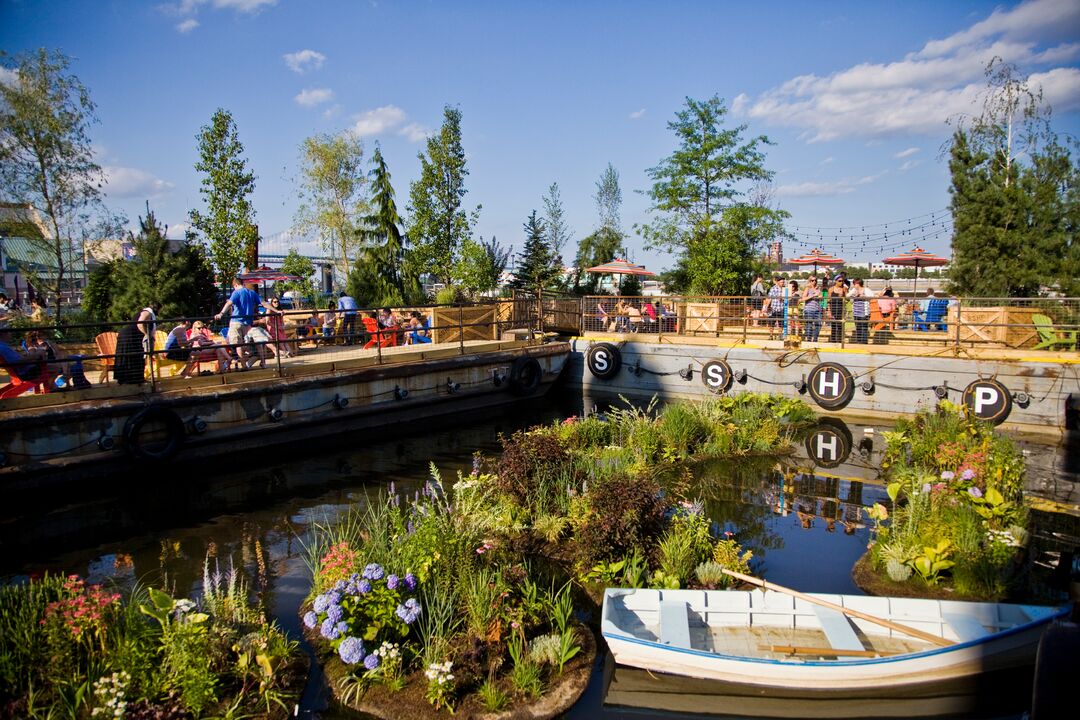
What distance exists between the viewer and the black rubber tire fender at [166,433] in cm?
1102

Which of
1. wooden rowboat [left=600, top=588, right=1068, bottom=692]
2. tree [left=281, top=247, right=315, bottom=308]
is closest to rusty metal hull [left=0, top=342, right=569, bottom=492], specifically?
wooden rowboat [left=600, top=588, right=1068, bottom=692]

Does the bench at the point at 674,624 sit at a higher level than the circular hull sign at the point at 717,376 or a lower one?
lower

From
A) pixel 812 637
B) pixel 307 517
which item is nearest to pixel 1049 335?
pixel 812 637

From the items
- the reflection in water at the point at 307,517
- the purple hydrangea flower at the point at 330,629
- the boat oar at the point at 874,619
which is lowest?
the reflection in water at the point at 307,517

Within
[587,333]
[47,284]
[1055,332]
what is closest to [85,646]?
[587,333]

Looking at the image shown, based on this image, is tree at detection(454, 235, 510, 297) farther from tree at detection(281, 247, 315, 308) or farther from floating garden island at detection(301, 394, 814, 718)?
Answer: floating garden island at detection(301, 394, 814, 718)

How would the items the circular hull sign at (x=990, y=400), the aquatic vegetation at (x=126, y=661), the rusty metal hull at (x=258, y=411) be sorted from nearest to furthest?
the aquatic vegetation at (x=126, y=661), the rusty metal hull at (x=258, y=411), the circular hull sign at (x=990, y=400)

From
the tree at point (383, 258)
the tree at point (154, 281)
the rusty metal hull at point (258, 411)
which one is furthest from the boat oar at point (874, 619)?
the tree at point (383, 258)

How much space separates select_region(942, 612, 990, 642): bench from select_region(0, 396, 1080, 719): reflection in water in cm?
130

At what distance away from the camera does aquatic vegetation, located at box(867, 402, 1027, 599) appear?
6656 millimetres

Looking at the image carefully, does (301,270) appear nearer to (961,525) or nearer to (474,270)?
(474,270)

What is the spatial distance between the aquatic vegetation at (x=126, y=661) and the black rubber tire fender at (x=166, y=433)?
20.4ft

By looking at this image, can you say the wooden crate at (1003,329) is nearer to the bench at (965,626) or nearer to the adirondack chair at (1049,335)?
the adirondack chair at (1049,335)

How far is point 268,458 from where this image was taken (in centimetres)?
1287
